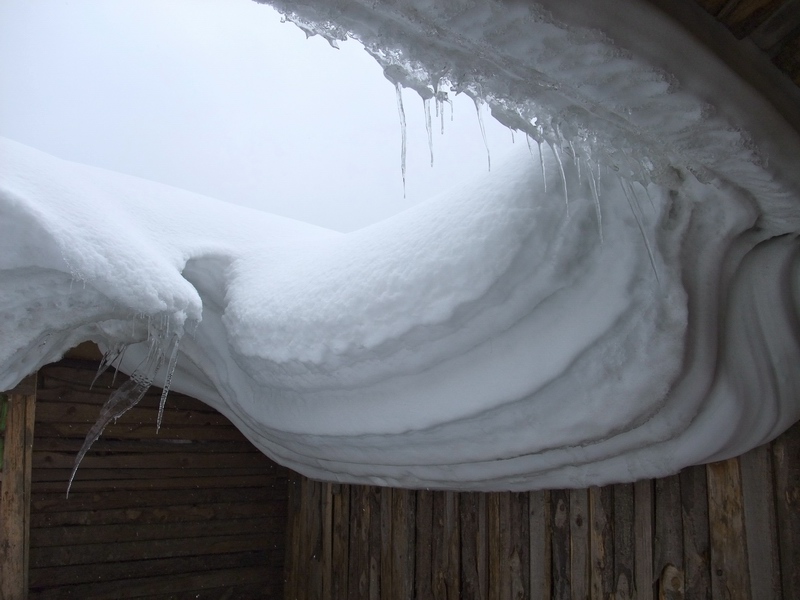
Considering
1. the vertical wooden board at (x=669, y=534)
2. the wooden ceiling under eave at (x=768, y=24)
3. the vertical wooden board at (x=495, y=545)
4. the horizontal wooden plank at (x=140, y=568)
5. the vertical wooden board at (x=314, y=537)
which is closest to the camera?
the wooden ceiling under eave at (x=768, y=24)

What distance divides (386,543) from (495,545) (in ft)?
2.58

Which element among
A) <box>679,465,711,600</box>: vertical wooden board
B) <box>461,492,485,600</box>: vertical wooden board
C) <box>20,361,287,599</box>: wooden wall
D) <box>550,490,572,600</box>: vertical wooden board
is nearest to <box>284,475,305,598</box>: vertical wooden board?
<box>20,361,287,599</box>: wooden wall

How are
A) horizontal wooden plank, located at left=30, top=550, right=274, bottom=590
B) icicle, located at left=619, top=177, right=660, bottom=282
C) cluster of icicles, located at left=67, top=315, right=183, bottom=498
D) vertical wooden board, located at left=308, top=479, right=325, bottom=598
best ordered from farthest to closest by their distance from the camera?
vertical wooden board, located at left=308, top=479, right=325, bottom=598 → horizontal wooden plank, located at left=30, top=550, right=274, bottom=590 → cluster of icicles, located at left=67, top=315, right=183, bottom=498 → icicle, located at left=619, top=177, right=660, bottom=282

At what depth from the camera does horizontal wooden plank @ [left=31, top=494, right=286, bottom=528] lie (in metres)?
3.30

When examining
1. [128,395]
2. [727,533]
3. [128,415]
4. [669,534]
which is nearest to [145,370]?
[128,395]

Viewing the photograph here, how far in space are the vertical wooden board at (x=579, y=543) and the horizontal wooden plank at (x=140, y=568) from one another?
231 cm

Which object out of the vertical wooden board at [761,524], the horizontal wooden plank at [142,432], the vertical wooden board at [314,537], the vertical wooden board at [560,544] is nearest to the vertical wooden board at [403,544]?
the vertical wooden board at [314,537]

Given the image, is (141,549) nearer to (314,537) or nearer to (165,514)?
(165,514)

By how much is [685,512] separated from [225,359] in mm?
2076

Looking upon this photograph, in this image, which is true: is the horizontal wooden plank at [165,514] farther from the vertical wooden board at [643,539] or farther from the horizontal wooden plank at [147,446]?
the vertical wooden board at [643,539]

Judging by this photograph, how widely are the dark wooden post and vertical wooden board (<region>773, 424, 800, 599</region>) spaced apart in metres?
3.17

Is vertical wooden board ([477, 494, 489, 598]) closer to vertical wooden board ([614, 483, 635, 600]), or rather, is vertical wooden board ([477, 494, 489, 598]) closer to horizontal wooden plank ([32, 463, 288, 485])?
vertical wooden board ([614, 483, 635, 600])

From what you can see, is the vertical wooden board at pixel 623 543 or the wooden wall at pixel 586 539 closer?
the wooden wall at pixel 586 539

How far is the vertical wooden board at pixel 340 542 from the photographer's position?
11.6 ft
